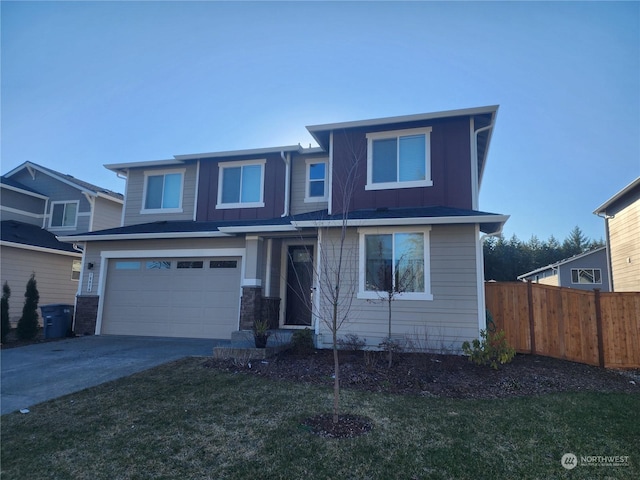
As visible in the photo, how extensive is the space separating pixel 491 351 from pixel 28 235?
17416 mm

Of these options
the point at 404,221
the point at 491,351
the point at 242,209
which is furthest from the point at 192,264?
the point at 491,351

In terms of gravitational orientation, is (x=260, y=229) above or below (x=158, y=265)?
above

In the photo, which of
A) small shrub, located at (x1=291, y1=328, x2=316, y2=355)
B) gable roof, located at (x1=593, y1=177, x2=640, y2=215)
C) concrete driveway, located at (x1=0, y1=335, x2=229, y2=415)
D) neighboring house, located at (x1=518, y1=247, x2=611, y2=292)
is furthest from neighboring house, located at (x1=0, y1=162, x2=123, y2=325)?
neighboring house, located at (x1=518, y1=247, x2=611, y2=292)

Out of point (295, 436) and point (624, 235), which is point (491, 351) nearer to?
point (295, 436)

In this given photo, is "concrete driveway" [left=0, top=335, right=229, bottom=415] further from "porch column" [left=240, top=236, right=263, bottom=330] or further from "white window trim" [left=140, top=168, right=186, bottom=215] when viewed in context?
"white window trim" [left=140, top=168, right=186, bottom=215]

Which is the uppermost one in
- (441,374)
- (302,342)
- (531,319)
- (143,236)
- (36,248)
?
(143,236)

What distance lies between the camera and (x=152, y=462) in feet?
12.3

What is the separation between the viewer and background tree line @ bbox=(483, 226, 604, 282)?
3541 centimetres

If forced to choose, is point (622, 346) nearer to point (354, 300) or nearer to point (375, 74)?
point (354, 300)

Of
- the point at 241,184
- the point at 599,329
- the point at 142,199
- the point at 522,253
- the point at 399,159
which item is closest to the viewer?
the point at 599,329

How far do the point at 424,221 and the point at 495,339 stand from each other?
110 inches

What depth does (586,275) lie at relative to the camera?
24.9 metres

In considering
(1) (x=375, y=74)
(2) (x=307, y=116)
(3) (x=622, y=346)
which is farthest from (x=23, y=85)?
(3) (x=622, y=346)

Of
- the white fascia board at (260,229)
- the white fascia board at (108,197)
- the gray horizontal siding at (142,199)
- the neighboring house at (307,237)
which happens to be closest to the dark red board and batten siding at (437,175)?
the neighboring house at (307,237)
